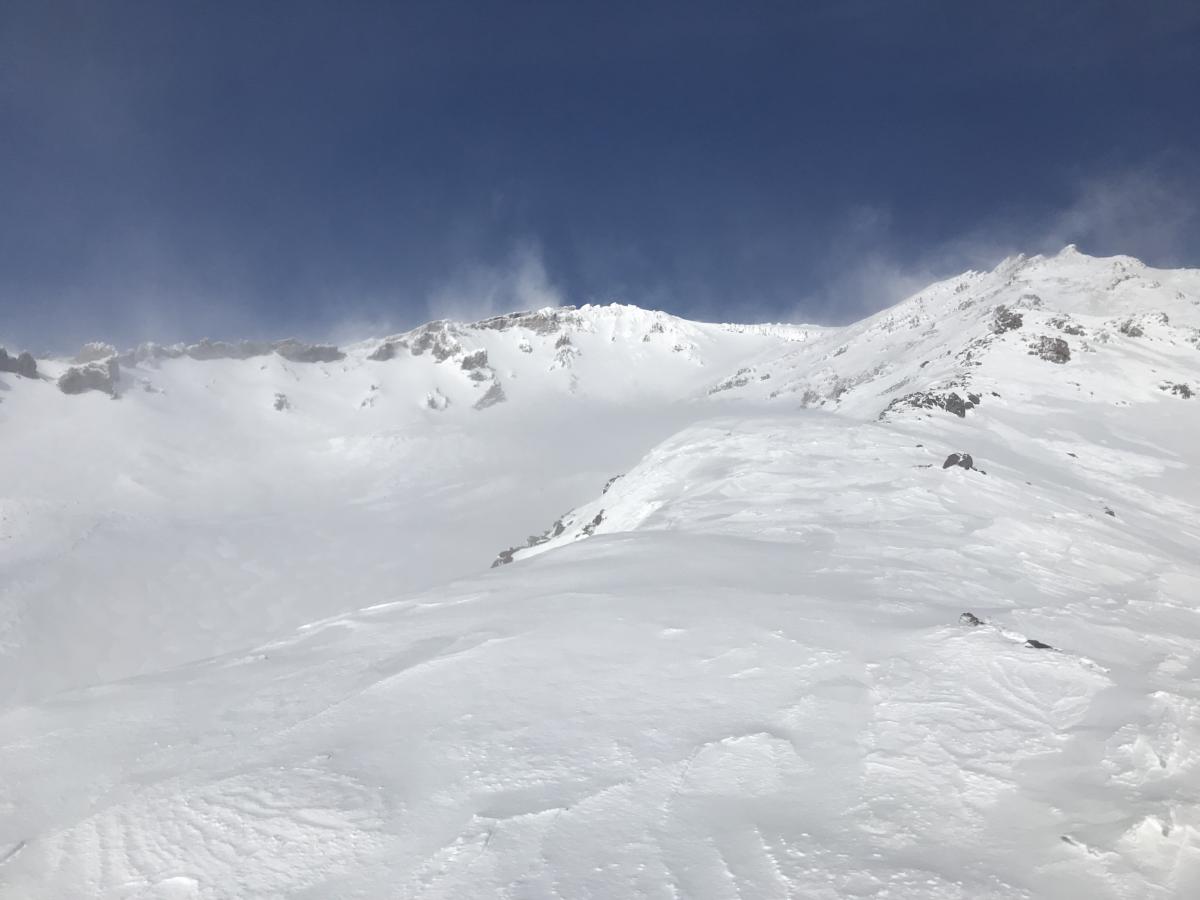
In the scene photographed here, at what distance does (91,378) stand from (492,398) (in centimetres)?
5964

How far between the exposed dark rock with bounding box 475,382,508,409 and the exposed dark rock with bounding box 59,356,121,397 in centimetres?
5402

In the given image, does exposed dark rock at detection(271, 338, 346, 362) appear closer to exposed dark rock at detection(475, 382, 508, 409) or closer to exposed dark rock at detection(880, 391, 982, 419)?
exposed dark rock at detection(475, 382, 508, 409)

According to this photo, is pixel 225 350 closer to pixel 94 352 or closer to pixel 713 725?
pixel 94 352

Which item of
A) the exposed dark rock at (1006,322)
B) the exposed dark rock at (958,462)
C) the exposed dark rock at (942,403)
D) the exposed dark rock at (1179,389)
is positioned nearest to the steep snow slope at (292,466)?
the exposed dark rock at (942,403)

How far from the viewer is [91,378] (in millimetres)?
88000

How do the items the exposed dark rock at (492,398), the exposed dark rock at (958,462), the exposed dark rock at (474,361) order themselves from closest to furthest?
the exposed dark rock at (958,462), the exposed dark rock at (492,398), the exposed dark rock at (474,361)

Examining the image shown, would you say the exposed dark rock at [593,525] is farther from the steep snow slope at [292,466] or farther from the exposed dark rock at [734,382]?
the exposed dark rock at [734,382]

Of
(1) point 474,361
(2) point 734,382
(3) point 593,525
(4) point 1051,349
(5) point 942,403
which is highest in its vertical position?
(1) point 474,361

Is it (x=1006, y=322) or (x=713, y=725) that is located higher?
(x=1006, y=322)

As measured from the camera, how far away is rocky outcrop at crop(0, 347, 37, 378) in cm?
8312

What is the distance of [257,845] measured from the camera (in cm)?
482

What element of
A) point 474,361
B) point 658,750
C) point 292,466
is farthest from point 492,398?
point 658,750

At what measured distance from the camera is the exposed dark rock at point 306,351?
400 ft

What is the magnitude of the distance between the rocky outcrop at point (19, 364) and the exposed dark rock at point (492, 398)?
6249cm
